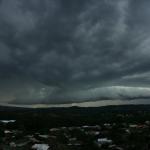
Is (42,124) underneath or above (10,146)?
above

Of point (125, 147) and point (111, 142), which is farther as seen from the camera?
point (111, 142)

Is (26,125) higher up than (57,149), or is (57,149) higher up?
(26,125)

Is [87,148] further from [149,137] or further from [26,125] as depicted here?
[26,125]

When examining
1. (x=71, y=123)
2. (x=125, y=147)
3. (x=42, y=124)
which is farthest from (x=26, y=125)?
(x=125, y=147)

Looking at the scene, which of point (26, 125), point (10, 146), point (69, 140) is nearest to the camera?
point (10, 146)

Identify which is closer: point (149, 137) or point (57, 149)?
point (57, 149)

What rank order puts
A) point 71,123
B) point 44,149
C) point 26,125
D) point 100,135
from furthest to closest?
point 71,123
point 26,125
point 100,135
point 44,149

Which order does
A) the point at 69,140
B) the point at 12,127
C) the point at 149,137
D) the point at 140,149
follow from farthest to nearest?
1. the point at 12,127
2. the point at 69,140
3. the point at 149,137
4. the point at 140,149

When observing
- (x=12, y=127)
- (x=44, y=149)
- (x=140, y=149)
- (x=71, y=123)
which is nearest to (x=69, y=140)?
(x=44, y=149)

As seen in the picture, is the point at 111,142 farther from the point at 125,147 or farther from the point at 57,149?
the point at 57,149
